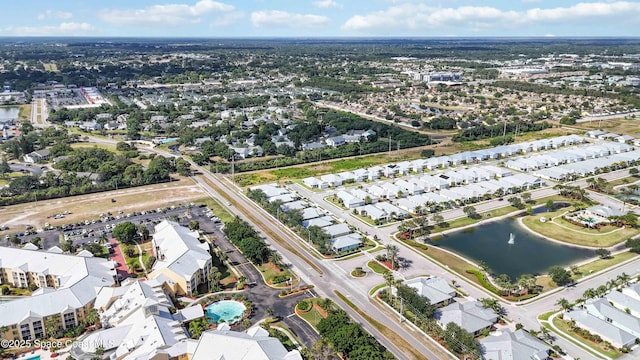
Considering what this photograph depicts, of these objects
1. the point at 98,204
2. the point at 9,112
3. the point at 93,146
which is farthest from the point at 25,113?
the point at 98,204

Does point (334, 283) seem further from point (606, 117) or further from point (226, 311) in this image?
point (606, 117)

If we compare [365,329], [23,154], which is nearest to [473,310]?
[365,329]

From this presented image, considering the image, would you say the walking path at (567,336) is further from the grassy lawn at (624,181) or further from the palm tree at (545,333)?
the grassy lawn at (624,181)

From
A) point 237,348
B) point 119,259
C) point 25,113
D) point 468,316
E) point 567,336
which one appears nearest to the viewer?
point 237,348

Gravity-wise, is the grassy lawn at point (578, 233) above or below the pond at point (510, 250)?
above

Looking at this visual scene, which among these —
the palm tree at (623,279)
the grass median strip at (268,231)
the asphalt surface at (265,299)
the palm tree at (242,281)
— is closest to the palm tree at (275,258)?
the asphalt surface at (265,299)

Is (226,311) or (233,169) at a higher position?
(233,169)

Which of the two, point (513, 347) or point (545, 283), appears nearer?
point (513, 347)
